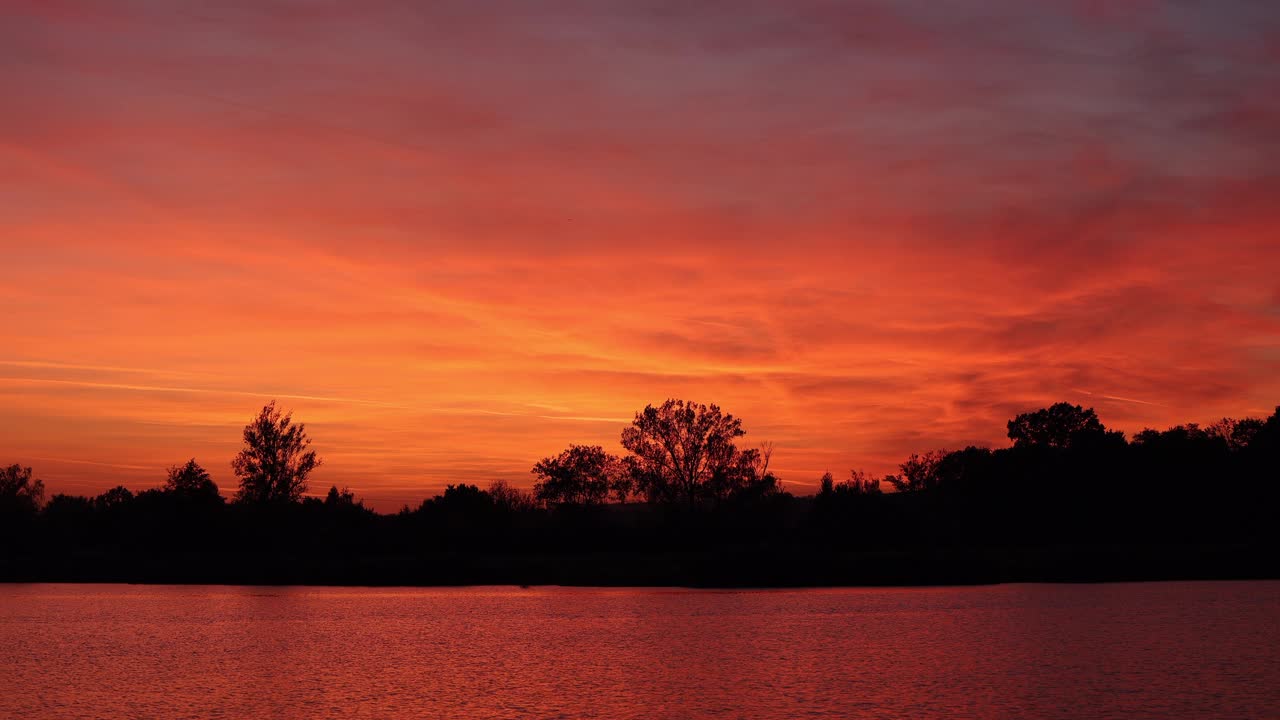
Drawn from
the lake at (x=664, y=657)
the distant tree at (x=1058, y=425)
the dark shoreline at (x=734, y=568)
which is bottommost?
the lake at (x=664, y=657)

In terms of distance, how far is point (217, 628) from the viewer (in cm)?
6675

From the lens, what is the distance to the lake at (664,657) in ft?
120

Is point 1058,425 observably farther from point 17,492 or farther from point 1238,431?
point 17,492

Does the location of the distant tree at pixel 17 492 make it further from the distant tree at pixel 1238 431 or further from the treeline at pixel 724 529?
the distant tree at pixel 1238 431

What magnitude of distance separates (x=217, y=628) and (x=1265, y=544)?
300 ft

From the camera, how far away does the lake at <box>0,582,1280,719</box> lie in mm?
36438

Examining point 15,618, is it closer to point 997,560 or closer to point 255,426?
point 255,426

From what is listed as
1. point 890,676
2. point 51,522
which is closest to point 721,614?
point 890,676

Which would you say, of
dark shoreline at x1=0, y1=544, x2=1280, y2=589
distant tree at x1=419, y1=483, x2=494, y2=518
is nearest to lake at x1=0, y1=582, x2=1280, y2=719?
dark shoreline at x1=0, y1=544, x2=1280, y2=589

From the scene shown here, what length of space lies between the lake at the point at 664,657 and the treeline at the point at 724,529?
18.0 meters

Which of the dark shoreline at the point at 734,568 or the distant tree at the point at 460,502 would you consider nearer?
the dark shoreline at the point at 734,568

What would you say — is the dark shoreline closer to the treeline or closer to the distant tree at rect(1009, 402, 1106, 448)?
the treeline

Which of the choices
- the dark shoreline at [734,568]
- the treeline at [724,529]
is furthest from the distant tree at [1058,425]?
the dark shoreline at [734,568]

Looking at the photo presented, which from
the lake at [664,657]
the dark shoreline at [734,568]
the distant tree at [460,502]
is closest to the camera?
the lake at [664,657]
